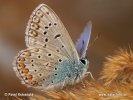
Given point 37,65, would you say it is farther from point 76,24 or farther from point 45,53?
point 76,24

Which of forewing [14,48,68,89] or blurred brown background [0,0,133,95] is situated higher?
blurred brown background [0,0,133,95]

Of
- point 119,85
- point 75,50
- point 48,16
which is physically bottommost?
point 119,85

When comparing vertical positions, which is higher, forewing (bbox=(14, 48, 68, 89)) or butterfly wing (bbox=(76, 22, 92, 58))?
butterfly wing (bbox=(76, 22, 92, 58))

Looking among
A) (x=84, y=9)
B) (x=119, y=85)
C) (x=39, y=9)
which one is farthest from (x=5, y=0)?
(x=119, y=85)

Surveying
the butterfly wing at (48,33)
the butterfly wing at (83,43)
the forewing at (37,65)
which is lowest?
the forewing at (37,65)

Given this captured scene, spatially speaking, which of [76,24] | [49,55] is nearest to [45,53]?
[49,55]

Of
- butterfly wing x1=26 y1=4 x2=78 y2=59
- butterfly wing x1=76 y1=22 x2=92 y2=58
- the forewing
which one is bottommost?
the forewing

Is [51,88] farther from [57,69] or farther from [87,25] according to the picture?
[87,25]
